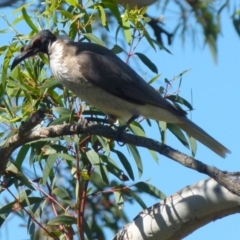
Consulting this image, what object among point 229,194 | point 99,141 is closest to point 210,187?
point 229,194

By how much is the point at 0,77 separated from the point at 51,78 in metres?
0.18

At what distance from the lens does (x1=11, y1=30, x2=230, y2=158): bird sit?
290cm

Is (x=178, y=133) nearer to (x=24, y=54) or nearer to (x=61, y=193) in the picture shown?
(x=61, y=193)

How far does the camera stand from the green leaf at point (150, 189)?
9.02 feet

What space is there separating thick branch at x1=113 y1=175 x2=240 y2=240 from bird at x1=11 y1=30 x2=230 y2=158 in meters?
0.55

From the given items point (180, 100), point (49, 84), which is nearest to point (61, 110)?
point (49, 84)

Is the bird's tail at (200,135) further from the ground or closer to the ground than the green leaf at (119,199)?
further from the ground

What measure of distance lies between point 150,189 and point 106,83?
544 mm

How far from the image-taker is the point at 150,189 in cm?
278

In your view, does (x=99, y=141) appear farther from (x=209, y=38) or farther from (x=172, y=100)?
(x=209, y=38)

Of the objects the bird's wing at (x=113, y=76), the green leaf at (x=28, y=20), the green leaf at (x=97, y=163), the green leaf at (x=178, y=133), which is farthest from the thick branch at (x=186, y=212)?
the green leaf at (x=28, y=20)

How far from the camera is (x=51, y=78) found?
9.28 ft

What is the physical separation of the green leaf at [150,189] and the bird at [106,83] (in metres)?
0.28

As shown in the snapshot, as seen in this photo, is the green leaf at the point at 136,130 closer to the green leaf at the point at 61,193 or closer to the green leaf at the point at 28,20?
the green leaf at the point at 61,193
